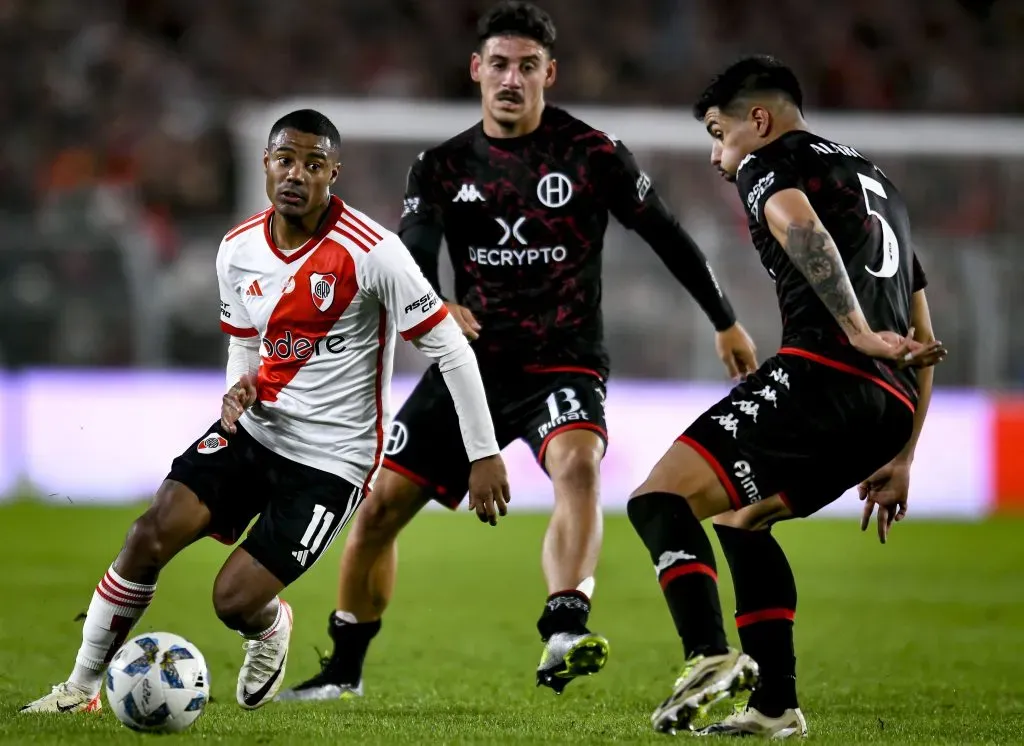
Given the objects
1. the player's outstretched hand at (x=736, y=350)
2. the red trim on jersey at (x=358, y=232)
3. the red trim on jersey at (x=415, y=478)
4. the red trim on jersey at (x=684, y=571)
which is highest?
the red trim on jersey at (x=358, y=232)

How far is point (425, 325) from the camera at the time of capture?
5375 millimetres

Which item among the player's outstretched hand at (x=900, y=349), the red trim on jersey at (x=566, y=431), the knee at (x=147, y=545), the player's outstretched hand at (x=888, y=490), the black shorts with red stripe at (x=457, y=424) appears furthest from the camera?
the black shorts with red stripe at (x=457, y=424)

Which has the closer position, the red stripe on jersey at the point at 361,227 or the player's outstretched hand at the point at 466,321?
the red stripe on jersey at the point at 361,227

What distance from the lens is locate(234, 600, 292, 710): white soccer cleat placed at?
5.55 metres

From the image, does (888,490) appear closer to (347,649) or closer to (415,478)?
(415,478)

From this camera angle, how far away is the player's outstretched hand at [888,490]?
17.9 ft

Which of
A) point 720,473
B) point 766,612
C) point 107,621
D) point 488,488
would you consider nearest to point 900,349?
point 720,473

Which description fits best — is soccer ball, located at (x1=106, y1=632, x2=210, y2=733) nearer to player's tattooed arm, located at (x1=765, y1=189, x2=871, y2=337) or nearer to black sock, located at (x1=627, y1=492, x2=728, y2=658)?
black sock, located at (x1=627, y1=492, x2=728, y2=658)

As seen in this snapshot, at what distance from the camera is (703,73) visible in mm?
19438

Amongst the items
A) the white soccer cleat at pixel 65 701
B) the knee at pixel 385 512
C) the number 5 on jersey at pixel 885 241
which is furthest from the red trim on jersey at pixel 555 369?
the white soccer cleat at pixel 65 701

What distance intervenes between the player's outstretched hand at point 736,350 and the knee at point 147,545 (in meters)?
2.41

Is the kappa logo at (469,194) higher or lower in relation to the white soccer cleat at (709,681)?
higher

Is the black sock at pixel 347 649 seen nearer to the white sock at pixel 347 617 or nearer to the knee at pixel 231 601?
the white sock at pixel 347 617

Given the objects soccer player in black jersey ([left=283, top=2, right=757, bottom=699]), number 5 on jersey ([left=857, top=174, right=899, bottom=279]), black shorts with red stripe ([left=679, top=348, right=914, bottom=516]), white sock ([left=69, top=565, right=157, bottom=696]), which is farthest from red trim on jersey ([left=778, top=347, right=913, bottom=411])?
white sock ([left=69, top=565, right=157, bottom=696])
